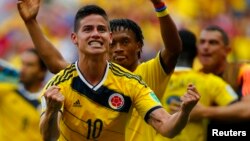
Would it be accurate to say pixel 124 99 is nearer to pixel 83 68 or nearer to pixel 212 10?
pixel 83 68

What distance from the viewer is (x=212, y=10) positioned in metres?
12.9

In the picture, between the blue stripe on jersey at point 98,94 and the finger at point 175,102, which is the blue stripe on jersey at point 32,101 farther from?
the blue stripe on jersey at point 98,94

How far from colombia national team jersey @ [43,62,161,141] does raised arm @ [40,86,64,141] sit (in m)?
0.15

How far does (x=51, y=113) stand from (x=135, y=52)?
72.2 inches

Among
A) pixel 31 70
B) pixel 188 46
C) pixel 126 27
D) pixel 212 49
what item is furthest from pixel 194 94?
pixel 31 70

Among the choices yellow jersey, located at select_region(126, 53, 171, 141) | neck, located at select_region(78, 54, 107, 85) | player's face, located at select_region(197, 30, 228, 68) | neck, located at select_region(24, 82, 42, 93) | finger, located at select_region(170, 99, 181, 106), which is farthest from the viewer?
neck, located at select_region(24, 82, 42, 93)

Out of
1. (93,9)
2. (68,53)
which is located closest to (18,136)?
(68,53)

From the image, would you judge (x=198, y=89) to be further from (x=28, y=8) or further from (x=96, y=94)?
(x=96, y=94)

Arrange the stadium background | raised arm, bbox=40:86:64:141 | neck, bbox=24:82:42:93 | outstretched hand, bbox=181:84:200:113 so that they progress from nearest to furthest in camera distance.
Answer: outstretched hand, bbox=181:84:200:113, raised arm, bbox=40:86:64:141, neck, bbox=24:82:42:93, the stadium background

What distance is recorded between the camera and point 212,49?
1028 cm

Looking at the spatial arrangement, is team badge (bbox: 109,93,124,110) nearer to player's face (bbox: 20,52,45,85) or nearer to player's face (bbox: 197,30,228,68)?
player's face (bbox: 197,30,228,68)

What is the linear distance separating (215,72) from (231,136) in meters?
0.88

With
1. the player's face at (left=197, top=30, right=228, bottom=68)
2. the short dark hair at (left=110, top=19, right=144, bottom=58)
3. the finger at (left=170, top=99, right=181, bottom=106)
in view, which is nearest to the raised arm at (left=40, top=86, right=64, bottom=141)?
the short dark hair at (left=110, top=19, right=144, bottom=58)

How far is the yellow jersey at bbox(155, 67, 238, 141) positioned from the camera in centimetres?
922
